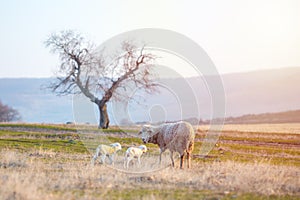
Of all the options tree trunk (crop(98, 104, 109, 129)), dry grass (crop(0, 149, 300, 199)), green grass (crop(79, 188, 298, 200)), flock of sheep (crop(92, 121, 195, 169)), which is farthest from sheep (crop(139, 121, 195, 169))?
tree trunk (crop(98, 104, 109, 129))

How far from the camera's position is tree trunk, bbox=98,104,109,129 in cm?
5258

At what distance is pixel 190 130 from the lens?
823 inches

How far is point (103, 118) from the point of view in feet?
174

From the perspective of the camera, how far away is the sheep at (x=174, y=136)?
20908 millimetres

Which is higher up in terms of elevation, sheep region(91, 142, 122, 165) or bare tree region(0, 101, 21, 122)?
bare tree region(0, 101, 21, 122)

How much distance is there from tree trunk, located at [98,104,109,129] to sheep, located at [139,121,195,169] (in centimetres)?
2997

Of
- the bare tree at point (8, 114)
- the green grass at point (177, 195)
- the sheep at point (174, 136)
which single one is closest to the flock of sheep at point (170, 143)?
the sheep at point (174, 136)

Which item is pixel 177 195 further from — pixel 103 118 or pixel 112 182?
pixel 103 118

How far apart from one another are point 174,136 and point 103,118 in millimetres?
32490

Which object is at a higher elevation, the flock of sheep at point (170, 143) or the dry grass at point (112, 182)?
the flock of sheep at point (170, 143)

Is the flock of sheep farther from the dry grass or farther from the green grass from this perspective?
the green grass

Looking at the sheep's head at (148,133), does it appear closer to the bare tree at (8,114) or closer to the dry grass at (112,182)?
the dry grass at (112,182)

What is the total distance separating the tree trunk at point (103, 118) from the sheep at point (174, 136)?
29970 mm

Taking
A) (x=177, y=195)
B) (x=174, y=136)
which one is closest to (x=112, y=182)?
(x=177, y=195)
